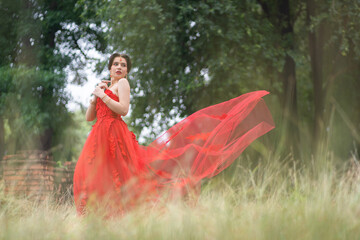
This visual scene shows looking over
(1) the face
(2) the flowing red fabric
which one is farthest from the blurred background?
(1) the face

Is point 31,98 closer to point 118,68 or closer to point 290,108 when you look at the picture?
point 290,108

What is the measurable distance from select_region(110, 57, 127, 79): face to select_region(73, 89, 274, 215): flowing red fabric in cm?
29

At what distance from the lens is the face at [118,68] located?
4.84 meters

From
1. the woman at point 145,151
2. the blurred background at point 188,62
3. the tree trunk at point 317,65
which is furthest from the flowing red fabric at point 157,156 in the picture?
the tree trunk at point 317,65

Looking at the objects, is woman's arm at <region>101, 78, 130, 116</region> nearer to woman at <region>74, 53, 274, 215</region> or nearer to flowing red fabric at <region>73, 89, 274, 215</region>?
woman at <region>74, 53, 274, 215</region>

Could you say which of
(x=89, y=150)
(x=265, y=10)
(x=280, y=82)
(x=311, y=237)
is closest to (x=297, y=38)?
(x=265, y=10)

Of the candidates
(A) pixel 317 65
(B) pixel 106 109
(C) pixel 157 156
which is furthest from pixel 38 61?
(C) pixel 157 156

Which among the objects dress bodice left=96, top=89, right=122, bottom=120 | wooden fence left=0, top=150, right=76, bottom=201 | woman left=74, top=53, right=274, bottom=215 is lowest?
wooden fence left=0, top=150, right=76, bottom=201

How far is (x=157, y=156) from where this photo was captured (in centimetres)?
479

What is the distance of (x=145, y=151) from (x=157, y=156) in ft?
0.53

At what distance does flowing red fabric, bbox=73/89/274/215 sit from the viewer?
14.8 ft

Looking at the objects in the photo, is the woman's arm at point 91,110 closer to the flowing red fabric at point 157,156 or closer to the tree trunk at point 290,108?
the flowing red fabric at point 157,156

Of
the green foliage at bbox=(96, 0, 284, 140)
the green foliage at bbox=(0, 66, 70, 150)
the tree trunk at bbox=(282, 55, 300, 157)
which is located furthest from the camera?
the green foliage at bbox=(0, 66, 70, 150)

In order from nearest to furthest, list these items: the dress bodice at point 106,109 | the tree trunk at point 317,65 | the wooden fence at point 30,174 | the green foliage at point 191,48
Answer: the dress bodice at point 106,109, the wooden fence at point 30,174, the green foliage at point 191,48, the tree trunk at point 317,65
